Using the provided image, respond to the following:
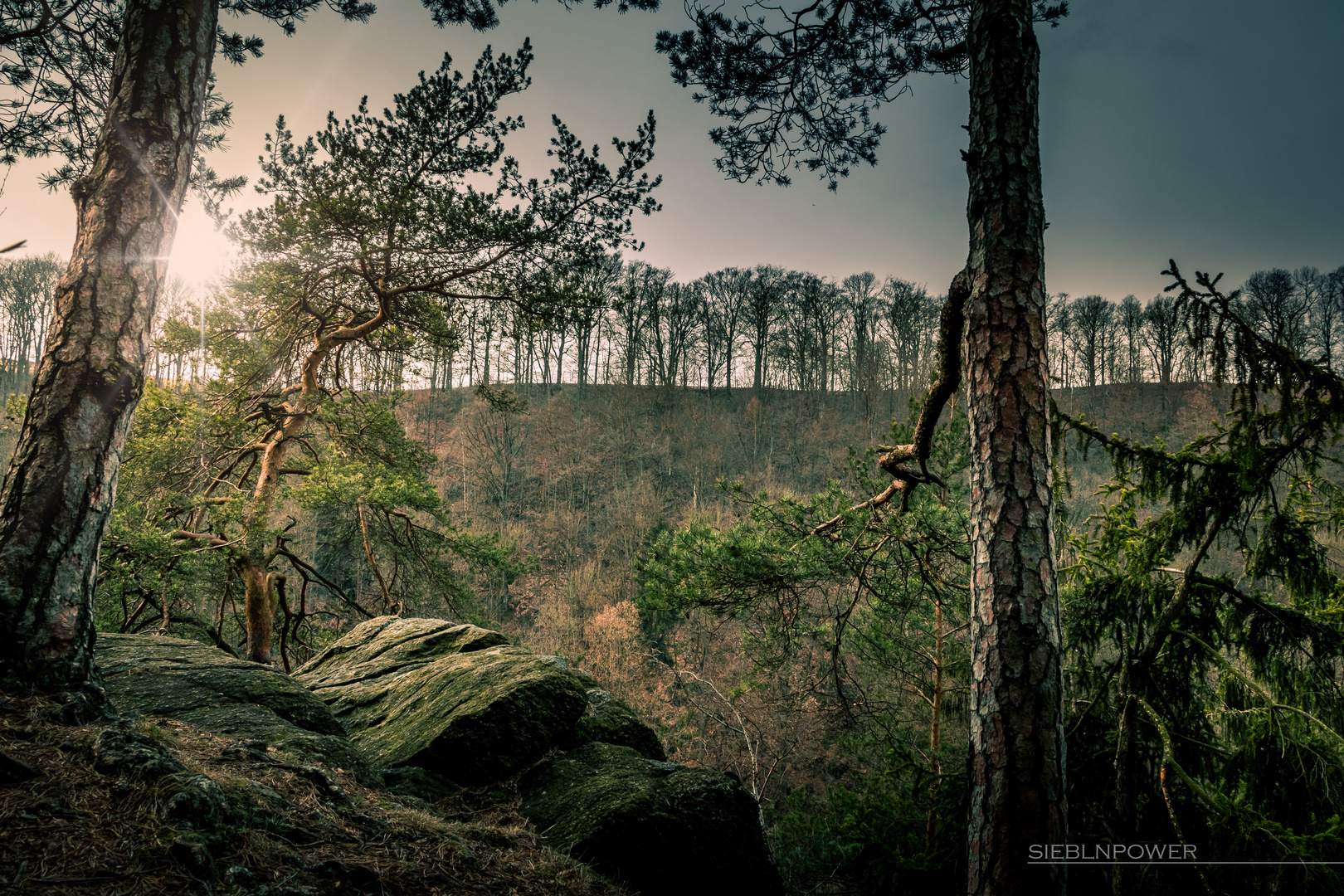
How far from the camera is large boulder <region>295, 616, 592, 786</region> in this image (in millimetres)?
3832

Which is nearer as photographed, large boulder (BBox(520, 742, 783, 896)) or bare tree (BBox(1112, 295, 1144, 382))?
large boulder (BBox(520, 742, 783, 896))

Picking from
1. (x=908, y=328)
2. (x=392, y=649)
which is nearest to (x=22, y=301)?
(x=392, y=649)

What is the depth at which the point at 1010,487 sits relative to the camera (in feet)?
9.08

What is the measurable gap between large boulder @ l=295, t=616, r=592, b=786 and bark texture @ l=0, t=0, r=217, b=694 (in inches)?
71.6

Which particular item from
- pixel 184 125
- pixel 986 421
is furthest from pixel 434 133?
pixel 986 421

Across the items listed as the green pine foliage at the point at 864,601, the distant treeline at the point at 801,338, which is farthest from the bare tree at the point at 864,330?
the green pine foliage at the point at 864,601

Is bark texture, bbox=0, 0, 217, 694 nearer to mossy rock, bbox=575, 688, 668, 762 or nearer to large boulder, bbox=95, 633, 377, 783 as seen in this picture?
large boulder, bbox=95, 633, 377, 783

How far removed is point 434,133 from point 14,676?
5904 mm

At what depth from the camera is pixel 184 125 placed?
3.19 metres

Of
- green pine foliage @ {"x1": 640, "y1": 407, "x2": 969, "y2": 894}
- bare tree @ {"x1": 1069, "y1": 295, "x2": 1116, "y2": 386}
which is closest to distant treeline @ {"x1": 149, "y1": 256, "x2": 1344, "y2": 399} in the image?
bare tree @ {"x1": 1069, "y1": 295, "x2": 1116, "y2": 386}

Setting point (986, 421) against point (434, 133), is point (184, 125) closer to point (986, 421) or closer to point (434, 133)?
point (434, 133)

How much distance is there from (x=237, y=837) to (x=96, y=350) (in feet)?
7.89

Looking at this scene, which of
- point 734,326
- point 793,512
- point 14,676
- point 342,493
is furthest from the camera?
point 734,326

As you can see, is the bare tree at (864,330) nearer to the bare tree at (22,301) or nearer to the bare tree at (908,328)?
the bare tree at (908,328)
